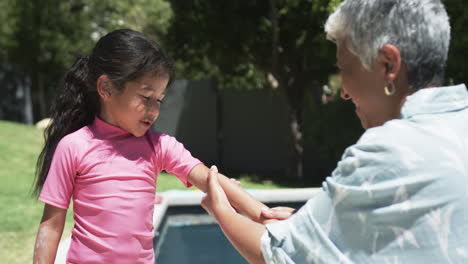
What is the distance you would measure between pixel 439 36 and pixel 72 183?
1.45 meters

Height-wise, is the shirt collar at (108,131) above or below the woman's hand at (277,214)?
above

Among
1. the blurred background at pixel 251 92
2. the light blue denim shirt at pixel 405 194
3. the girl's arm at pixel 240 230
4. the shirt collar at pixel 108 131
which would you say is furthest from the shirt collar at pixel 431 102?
the blurred background at pixel 251 92

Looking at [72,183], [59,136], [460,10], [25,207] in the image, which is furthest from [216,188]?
[460,10]

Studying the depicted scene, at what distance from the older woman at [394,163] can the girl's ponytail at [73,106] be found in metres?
1.21

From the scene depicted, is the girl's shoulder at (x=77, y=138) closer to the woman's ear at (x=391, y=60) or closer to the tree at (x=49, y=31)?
the woman's ear at (x=391, y=60)

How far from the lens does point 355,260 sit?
1424mm

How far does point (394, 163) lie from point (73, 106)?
5.14 ft

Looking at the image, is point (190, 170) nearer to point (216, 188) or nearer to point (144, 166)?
point (144, 166)

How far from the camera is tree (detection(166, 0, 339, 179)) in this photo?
10.9m

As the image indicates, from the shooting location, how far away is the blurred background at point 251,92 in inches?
401

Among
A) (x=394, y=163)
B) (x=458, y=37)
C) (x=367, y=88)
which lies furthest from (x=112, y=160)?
(x=458, y=37)

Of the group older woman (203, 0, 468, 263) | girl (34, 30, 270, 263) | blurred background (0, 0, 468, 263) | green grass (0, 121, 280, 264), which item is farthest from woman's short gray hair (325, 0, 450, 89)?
blurred background (0, 0, 468, 263)

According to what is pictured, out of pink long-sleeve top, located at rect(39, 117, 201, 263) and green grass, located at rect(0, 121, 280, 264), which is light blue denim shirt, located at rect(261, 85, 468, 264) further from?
green grass, located at rect(0, 121, 280, 264)

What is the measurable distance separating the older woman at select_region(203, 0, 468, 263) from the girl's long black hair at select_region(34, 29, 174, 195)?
968 millimetres
